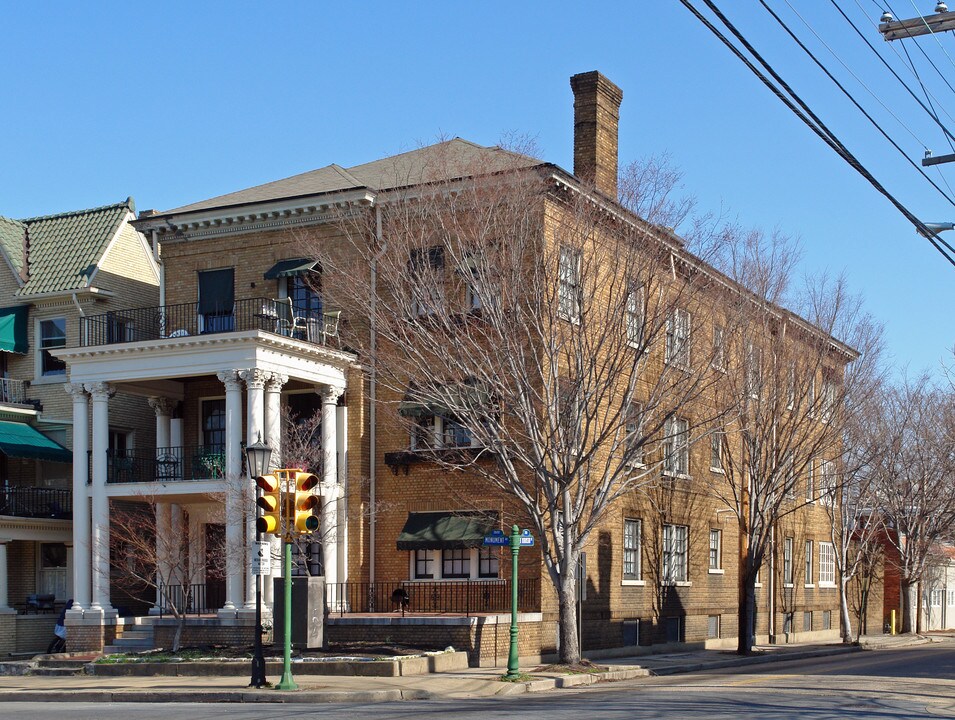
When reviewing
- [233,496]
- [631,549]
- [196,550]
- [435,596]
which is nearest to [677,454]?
[631,549]

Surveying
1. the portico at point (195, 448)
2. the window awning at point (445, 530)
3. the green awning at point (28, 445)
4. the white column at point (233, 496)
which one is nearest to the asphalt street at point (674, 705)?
the window awning at point (445, 530)

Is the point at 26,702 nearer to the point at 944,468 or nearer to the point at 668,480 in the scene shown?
the point at 668,480

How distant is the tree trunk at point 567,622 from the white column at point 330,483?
685 centimetres

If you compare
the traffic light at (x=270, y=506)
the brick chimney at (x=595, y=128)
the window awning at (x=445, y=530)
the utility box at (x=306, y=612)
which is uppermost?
the brick chimney at (x=595, y=128)

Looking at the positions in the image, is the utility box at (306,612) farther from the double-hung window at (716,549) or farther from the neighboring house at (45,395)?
the double-hung window at (716,549)

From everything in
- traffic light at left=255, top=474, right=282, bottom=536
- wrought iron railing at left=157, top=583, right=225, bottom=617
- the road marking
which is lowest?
the road marking

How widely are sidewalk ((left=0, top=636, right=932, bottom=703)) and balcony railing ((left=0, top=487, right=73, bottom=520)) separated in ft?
29.5

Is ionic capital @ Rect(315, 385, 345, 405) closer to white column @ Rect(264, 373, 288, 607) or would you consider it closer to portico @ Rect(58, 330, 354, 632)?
portico @ Rect(58, 330, 354, 632)

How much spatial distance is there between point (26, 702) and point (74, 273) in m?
18.1

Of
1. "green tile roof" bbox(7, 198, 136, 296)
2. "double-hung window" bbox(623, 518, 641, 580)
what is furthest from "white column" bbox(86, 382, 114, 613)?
"double-hung window" bbox(623, 518, 641, 580)

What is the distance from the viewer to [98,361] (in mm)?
32750

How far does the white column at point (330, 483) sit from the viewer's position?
31469 millimetres

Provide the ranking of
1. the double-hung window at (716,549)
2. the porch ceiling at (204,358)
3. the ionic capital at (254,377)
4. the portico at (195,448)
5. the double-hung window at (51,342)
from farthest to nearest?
the double-hung window at (716,549) → the double-hung window at (51,342) → the porch ceiling at (204,358) → the portico at (195,448) → the ionic capital at (254,377)

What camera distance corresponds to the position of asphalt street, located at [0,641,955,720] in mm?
17812
